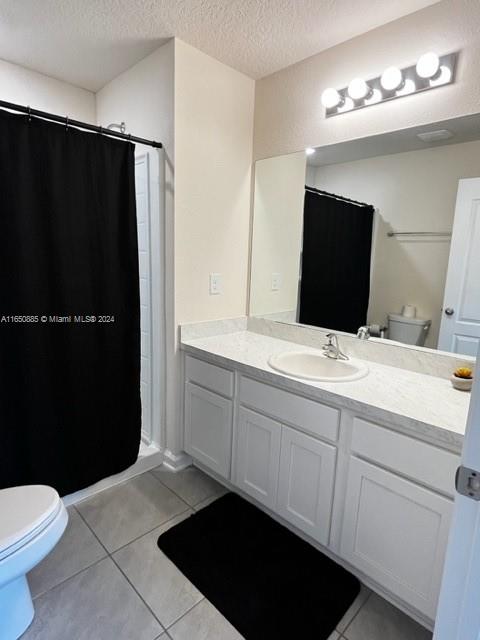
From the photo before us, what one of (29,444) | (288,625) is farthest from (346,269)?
(29,444)

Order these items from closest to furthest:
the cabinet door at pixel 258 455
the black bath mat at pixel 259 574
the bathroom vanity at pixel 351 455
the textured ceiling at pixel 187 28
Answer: the bathroom vanity at pixel 351 455
the black bath mat at pixel 259 574
the textured ceiling at pixel 187 28
the cabinet door at pixel 258 455

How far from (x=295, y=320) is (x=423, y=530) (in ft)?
4.17

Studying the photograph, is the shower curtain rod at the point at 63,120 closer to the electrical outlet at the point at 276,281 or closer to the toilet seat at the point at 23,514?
the electrical outlet at the point at 276,281

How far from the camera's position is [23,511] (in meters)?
1.26

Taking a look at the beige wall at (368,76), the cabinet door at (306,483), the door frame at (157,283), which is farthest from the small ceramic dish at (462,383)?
Result: the door frame at (157,283)

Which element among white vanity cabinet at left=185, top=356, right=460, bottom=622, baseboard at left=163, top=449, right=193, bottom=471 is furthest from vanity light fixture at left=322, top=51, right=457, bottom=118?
baseboard at left=163, top=449, right=193, bottom=471

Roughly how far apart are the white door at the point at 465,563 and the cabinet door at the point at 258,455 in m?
0.94

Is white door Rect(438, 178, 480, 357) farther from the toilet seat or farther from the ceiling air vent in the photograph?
the toilet seat

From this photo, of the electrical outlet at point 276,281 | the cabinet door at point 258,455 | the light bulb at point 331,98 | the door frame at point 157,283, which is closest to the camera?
the cabinet door at point 258,455

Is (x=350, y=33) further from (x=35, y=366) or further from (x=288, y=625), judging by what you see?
(x=288, y=625)

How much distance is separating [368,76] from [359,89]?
87 millimetres

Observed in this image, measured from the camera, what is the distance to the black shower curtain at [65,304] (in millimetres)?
1595

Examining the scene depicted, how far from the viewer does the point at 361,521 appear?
142cm

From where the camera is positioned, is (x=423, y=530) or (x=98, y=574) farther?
(x=98, y=574)
